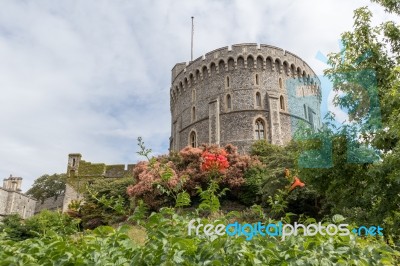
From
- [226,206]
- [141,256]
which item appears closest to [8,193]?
[226,206]

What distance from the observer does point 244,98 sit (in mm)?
30453

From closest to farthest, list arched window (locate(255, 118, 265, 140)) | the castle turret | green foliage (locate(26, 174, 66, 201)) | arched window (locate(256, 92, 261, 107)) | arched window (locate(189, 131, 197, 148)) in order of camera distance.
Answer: arched window (locate(255, 118, 265, 140)), arched window (locate(256, 92, 261, 107)), arched window (locate(189, 131, 197, 148)), the castle turret, green foliage (locate(26, 174, 66, 201))

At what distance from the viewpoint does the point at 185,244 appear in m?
2.58

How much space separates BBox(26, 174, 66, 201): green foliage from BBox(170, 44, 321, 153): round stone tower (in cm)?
2492

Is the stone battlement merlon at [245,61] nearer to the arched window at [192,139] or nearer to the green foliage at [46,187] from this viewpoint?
the arched window at [192,139]

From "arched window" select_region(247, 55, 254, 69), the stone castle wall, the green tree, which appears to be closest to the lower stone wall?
the stone castle wall

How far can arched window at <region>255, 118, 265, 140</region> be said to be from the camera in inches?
1161

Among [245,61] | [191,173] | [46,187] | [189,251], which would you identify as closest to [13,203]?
[46,187]

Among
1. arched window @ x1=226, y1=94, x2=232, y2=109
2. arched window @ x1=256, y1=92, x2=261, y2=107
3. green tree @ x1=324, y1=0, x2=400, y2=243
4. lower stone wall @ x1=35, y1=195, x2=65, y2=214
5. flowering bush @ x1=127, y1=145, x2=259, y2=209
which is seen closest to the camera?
green tree @ x1=324, y1=0, x2=400, y2=243

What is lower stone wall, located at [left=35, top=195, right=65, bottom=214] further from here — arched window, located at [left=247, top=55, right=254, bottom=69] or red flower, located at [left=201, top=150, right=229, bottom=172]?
red flower, located at [left=201, top=150, right=229, bottom=172]

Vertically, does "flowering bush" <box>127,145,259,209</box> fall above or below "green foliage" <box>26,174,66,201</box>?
below

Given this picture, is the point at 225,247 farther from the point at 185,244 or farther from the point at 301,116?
the point at 301,116

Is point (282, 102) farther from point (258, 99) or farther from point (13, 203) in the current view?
point (13, 203)

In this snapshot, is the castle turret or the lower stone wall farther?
the lower stone wall
